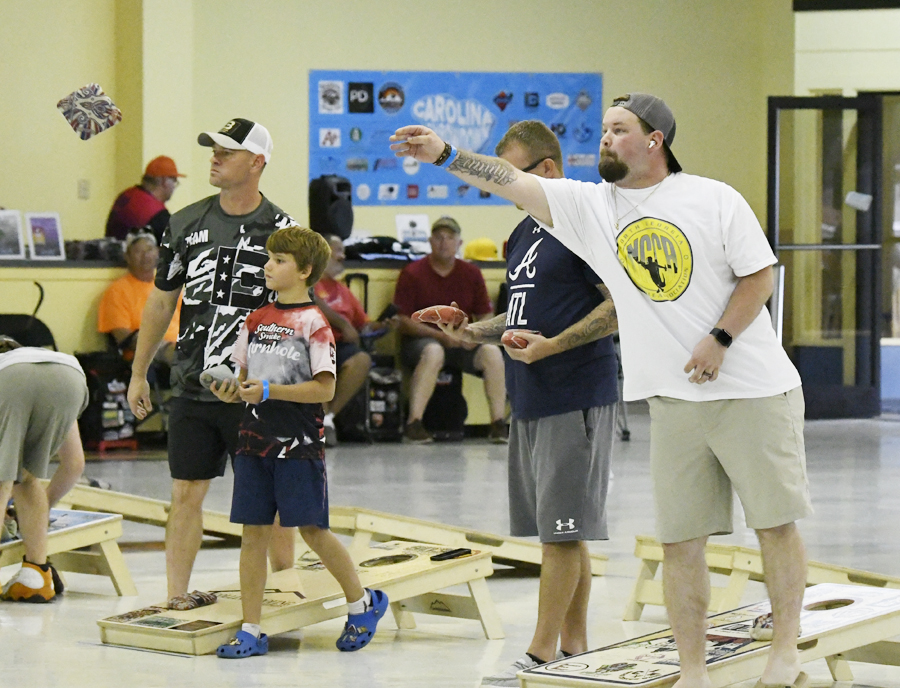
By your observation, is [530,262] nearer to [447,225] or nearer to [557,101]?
[447,225]

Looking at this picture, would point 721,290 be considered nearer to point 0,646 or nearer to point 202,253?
point 202,253

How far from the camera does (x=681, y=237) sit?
10.5ft

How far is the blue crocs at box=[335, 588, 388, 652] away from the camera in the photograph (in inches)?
164

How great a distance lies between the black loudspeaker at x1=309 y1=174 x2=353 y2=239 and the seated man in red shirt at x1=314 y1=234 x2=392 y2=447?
1.91 ft

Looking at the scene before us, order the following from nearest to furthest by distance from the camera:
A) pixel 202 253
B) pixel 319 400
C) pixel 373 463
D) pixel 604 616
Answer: pixel 319 400 < pixel 202 253 < pixel 604 616 < pixel 373 463

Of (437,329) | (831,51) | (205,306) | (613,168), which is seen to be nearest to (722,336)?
(613,168)

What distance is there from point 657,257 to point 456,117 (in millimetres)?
10189

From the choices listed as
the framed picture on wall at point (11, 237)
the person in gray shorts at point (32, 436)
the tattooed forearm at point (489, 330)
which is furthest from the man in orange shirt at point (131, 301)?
the tattooed forearm at point (489, 330)

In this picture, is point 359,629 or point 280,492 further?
point 359,629

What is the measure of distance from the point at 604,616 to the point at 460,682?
3.33 feet

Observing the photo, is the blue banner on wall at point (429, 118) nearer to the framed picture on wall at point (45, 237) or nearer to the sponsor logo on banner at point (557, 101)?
the sponsor logo on banner at point (557, 101)

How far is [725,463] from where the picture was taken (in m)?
3.23

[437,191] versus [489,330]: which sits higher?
[437,191]

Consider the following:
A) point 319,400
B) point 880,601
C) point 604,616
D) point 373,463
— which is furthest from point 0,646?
point 373,463
